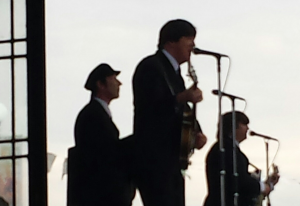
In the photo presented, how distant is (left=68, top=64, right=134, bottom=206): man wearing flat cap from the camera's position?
18.9ft

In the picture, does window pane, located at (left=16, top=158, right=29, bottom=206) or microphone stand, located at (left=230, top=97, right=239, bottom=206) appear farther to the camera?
window pane, located at (left=16, top=158, right=29, bottom=206)

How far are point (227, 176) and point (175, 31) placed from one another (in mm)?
739

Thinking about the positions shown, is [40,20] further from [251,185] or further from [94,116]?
[251,185]

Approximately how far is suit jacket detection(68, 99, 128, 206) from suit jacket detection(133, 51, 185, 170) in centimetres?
16

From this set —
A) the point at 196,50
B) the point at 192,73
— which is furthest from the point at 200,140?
the point at 196,50

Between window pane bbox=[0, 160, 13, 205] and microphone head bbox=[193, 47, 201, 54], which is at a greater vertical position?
microphone head bbox=[193, 47, 201, 54]

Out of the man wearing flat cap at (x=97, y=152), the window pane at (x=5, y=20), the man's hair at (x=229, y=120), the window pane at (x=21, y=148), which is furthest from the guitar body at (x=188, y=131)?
the window pane at (x=5, y=20)

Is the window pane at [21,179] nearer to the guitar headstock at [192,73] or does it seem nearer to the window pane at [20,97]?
the window pane at [20,97]

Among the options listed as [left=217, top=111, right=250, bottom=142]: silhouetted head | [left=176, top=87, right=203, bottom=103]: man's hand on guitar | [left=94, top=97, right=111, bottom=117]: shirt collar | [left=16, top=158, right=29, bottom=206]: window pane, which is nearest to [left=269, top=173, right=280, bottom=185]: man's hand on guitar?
[left=217, top=111, right=250, bottom=142]: silhouetted head

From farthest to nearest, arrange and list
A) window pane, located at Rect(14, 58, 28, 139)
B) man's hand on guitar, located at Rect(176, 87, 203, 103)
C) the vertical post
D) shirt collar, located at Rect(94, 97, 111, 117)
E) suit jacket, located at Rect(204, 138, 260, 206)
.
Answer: window pane, located at Rect(14, 58, 28, 139)
the vertical post
shirt collar, located at Rect(94, 97, 111, 117)
suit jacket, located at Rect(204, 138, 260, 206)
man's hand on guitar, located at Rect(176, 87, 203, 103)

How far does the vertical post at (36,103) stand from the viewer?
605 centimetres

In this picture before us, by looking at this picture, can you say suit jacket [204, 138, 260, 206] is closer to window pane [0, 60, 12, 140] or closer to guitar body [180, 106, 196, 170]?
guitar body [180, 106, 196, 170]

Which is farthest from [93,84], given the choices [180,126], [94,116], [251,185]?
[251,185]

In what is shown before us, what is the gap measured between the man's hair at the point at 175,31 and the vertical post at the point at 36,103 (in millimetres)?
755
